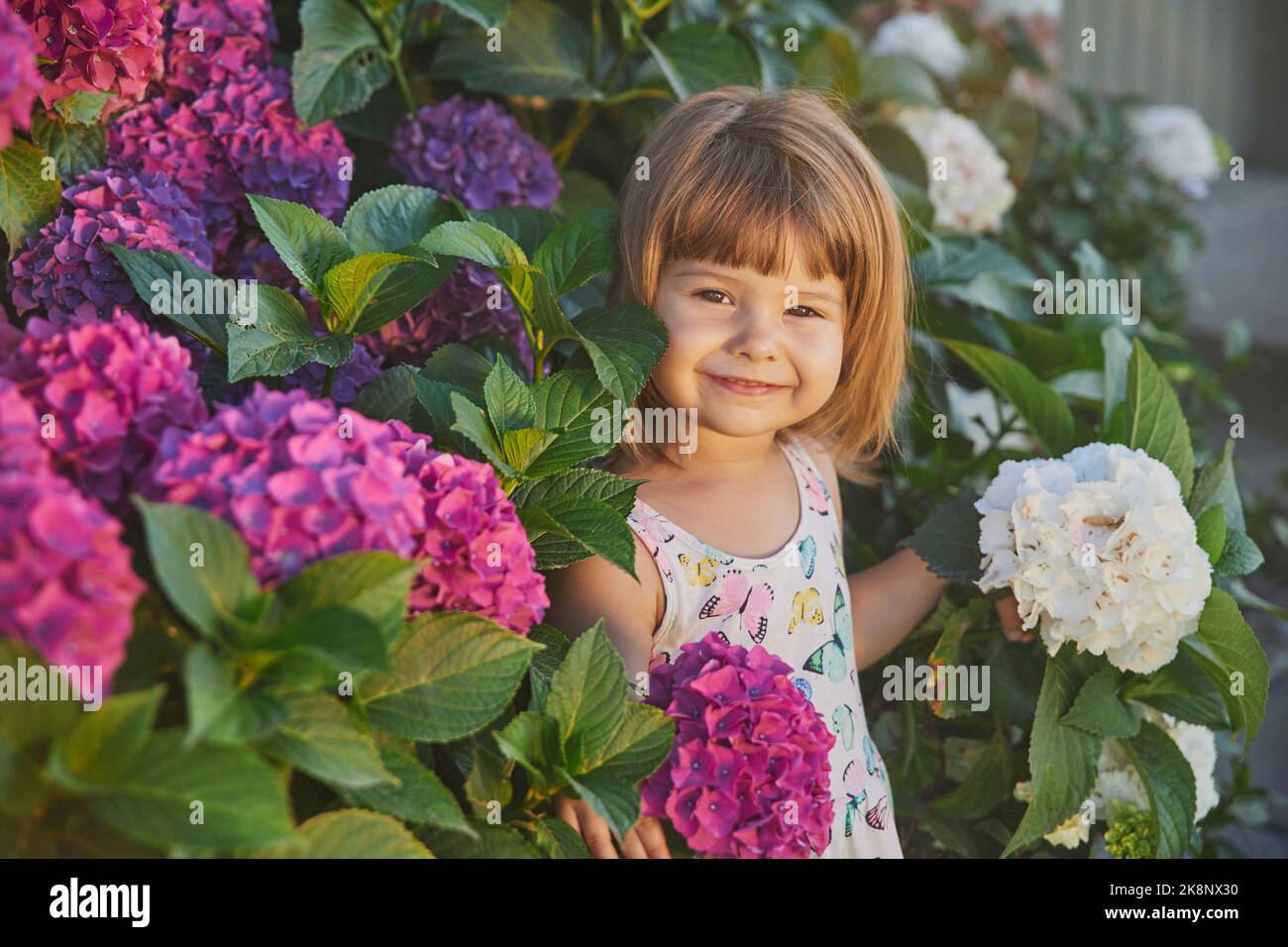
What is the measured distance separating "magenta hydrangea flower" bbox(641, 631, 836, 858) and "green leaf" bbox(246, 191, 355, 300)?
0.57 metres

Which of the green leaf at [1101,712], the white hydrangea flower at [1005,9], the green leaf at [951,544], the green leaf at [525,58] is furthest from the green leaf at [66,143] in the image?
the white hydrangea flower at [1005,9]

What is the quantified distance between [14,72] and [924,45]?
7.36ft

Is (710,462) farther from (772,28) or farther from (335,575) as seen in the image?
(772,28)

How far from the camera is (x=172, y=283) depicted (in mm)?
1271

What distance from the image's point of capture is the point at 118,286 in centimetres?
133

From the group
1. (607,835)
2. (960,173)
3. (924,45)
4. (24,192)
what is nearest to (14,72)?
(24,192)

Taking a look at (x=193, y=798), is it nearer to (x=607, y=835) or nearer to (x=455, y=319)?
(x=607, y=835)

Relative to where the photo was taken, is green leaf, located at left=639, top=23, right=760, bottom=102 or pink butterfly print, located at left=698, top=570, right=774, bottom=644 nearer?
pink butterfly print, located at left=698, top=570, right=774, bottom=644

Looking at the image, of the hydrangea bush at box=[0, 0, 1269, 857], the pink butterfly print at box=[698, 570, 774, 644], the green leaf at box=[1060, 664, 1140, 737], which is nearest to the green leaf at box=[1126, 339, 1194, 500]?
the hydrangea bush at box=[0, 0, 1269, 857]

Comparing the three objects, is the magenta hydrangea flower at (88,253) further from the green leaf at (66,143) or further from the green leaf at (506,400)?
the green leaf at (506,400)

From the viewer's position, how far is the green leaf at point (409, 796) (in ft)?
3.09

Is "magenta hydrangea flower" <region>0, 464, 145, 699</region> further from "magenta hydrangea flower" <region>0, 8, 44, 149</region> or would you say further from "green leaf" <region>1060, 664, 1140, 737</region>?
"green leaf" <region>1060, 664, 1140, 737</region>

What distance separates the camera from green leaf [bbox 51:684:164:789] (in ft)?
2.66

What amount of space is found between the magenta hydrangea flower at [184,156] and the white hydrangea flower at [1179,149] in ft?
8.13
